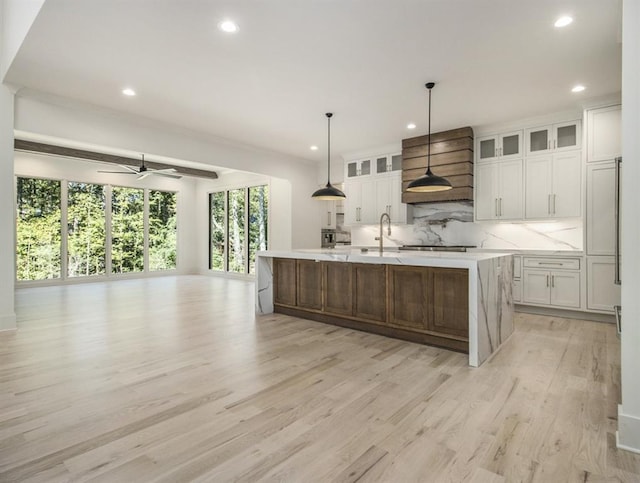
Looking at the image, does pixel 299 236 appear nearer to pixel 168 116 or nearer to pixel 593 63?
pixel 168 116

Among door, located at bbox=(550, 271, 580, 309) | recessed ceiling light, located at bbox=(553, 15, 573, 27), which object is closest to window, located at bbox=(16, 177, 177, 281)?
door, located at bbox=(550, 271, 580, 309)

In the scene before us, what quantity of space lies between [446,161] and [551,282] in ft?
7.71

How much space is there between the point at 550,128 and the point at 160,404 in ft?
18.9

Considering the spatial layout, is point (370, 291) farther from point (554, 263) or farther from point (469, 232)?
point (469, 232)

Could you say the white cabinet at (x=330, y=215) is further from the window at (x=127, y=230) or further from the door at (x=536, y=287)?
the window at (x=127, y=230)

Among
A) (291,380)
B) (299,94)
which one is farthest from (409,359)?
(299,94)

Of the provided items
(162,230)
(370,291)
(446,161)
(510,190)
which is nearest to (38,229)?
(162,230)

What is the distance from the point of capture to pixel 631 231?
5.99 feet

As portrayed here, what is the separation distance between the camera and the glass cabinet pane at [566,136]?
4.94 metres

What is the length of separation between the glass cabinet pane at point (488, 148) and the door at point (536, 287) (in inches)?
74.0

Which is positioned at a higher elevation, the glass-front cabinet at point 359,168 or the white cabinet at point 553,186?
the glass-front cabinet at point 359,168

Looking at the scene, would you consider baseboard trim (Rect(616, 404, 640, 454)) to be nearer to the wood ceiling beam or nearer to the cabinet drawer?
the cabinet drawer

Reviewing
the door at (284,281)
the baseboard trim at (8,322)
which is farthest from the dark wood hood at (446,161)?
the baseboard trim at (8,322)

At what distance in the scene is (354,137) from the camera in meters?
6.32
